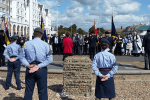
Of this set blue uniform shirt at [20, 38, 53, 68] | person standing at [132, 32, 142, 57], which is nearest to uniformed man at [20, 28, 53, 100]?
blue uniform shirt at [20, 38, 53, 68]

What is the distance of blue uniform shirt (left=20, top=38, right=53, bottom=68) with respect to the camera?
4090mm

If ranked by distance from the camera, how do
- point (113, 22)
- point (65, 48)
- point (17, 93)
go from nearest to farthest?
point (17, 93) < point (65, 48) < point (113, 22)

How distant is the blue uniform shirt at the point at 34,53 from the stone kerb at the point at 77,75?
2202 mm

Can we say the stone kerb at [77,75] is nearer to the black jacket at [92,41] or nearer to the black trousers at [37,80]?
the black trousers at [37,80]

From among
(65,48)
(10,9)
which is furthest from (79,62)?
(10,9)

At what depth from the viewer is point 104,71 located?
14.0ft

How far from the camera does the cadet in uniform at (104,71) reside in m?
4.18

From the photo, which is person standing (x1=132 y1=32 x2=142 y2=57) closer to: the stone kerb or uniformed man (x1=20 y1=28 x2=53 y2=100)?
the stone kerb

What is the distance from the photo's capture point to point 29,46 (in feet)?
13.5

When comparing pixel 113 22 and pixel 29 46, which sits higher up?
pixel 113 22

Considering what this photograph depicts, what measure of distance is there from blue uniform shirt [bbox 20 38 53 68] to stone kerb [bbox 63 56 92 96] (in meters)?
2.20

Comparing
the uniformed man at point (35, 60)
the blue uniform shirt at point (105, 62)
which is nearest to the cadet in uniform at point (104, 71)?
the blue uniform shirt at point (105, 62)

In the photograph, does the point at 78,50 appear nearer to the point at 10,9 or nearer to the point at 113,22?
the point at 113,22

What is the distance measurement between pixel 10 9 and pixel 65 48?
2426 inches
